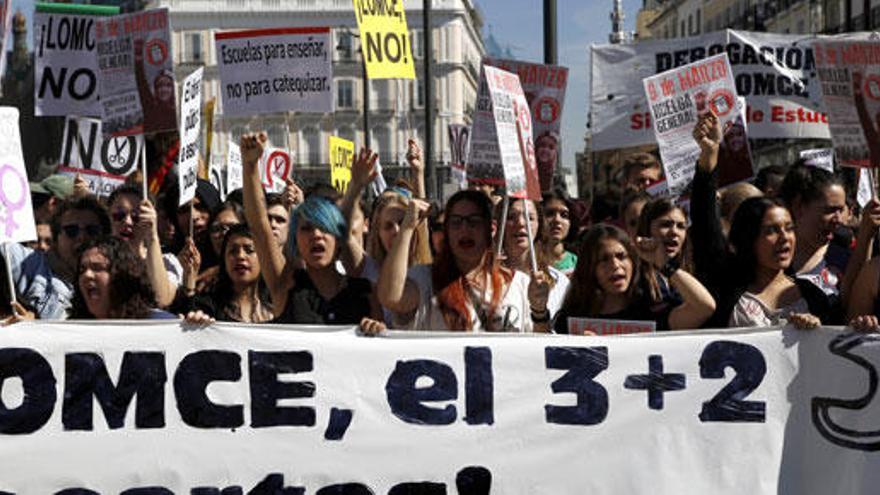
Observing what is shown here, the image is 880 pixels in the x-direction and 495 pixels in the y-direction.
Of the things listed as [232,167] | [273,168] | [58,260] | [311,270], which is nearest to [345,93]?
[273,168]

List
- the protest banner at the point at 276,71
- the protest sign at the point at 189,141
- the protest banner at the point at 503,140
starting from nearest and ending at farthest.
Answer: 1. the protest banner at the point at 503,140
2. the protest sign at the point at 189,141
3. the protest banner at the point at 276,71

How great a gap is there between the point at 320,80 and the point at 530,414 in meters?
4.36

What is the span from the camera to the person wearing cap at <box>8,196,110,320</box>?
21.4ft

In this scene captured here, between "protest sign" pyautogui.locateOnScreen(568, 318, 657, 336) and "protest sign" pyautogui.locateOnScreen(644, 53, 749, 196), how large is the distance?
271cm

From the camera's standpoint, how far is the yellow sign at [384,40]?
1104cm

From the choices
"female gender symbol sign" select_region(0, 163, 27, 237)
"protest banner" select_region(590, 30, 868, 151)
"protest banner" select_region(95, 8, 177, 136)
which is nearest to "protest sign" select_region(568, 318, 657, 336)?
"female gender symbol sign" select_region(0, 163, 27, 237)

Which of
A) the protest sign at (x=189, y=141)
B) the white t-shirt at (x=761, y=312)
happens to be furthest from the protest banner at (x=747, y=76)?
the white t-shirt at (x=761, y=312)

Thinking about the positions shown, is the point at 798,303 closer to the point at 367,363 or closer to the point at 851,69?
the point at 851,69

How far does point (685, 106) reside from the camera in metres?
8.59

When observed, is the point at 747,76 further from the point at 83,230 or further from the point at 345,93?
the point at 345,93

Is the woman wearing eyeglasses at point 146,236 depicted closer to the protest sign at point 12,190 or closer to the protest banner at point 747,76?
the protest sign at point 12,190

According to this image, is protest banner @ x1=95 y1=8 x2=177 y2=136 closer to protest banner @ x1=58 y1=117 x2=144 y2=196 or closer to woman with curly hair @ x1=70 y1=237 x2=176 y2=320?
protest banner @ x1=58 y1=117 x2=144 y2=196

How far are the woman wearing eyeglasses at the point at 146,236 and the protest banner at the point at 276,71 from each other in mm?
1604

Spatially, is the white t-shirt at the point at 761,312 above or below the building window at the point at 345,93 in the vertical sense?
below
